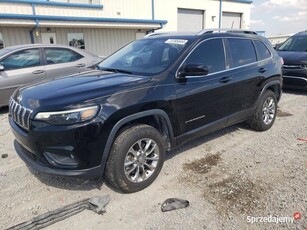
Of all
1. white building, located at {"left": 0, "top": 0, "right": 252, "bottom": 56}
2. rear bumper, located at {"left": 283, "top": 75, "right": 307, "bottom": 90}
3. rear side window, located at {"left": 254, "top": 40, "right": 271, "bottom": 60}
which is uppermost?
white building, located at {"left": 0, "top": 0, "right": 252, "bottom": 56}

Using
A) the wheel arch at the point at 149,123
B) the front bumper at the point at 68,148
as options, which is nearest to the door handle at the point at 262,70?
the wheel arch at the point at 149,123

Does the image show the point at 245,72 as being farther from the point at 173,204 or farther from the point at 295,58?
the point at 295,58

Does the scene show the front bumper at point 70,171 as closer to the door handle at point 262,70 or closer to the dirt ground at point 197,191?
the dirt ground at point 197,191

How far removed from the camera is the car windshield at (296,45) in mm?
8911

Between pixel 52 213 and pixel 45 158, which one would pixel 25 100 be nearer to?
pixel 45 158

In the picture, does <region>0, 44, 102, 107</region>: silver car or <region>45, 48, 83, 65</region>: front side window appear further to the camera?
<region>45, 48, 83, 65</region>: front side window

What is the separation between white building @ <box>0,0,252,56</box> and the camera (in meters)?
13.1

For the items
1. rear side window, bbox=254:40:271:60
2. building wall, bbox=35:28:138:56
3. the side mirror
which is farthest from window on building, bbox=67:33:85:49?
the side mirror

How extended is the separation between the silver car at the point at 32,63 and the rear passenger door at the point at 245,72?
12.0 ft

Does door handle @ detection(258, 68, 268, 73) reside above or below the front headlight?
above

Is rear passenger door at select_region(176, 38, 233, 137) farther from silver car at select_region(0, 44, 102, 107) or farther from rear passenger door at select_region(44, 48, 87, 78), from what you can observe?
rear passenger door at select_region(44, 48, 87, 78)

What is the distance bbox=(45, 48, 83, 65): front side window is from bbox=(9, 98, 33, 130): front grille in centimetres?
398

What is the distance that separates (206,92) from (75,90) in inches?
70.8

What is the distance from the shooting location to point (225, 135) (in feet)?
16.5
